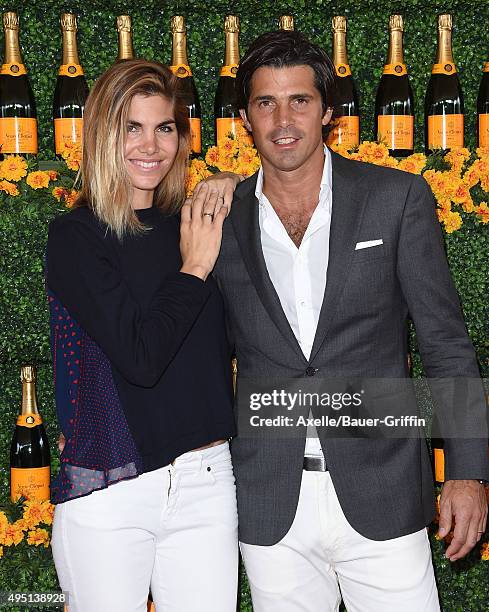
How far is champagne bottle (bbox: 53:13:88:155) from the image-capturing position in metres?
1.90

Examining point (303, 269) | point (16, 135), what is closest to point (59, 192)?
point (16, 135)

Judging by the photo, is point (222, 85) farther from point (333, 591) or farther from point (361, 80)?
point (333, 591)

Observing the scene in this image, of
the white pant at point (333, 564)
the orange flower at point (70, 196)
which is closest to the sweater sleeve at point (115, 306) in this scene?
the white pant at point (333, 564)

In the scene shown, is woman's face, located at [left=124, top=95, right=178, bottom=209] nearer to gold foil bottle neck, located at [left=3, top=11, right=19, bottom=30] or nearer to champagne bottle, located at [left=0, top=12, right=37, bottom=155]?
champagne bottle, located at [left=0, top=12, right=37, bottom=155]

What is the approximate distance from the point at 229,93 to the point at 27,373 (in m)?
0.76

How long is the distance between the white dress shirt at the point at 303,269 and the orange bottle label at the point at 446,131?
582 mm

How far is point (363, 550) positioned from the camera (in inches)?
53.4

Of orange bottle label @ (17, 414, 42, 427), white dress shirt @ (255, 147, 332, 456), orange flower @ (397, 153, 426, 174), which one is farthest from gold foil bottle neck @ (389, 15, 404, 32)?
orange bottle label @ (17, 414, 42, 427)

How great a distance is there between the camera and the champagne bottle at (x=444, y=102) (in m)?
1.91

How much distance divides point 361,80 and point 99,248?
96 cm

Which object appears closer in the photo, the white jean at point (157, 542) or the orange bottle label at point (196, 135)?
the white jean at point (157, 542)

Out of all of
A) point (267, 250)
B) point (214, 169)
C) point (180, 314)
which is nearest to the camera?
point (180, 314)

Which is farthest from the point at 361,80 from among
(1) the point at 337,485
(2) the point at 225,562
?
(2) the point at 225,562

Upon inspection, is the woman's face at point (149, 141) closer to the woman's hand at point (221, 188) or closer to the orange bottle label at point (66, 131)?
the woman's hand at point (221, 188)
